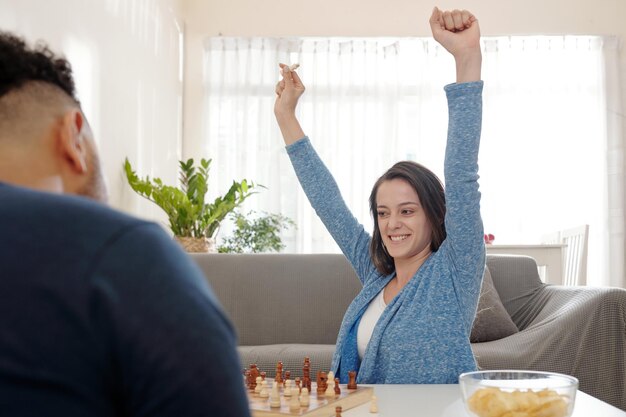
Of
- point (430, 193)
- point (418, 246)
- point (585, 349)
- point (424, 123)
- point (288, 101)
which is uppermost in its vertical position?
point (424, 123)

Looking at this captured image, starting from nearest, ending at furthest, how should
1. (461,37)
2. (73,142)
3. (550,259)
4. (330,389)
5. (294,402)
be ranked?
(73,142) → (294,402) → (330,389) → (461,37) → (550,259)

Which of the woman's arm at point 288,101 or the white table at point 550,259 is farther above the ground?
the woman's arm at point 288,101

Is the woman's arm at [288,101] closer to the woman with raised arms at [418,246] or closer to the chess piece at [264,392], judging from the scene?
the woman with raised arms at [418,246]

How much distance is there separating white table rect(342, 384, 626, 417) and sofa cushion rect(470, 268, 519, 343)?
1.83m

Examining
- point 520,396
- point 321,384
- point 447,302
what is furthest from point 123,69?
point 520,396

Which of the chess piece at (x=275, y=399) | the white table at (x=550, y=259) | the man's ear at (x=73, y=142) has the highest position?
the man's ear at (x=73, y=142)

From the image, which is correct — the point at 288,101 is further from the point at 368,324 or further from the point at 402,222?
the point at 368,324

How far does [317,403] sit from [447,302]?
58cm

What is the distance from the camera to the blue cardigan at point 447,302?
164 centimetres

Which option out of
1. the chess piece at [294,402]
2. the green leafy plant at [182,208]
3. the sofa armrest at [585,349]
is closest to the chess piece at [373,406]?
the chess piece at [294,402]

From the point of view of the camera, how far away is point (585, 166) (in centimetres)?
676

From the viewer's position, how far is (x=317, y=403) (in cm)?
125

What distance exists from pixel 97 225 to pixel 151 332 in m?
0.07

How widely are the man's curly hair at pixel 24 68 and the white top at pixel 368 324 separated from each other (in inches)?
50.2
